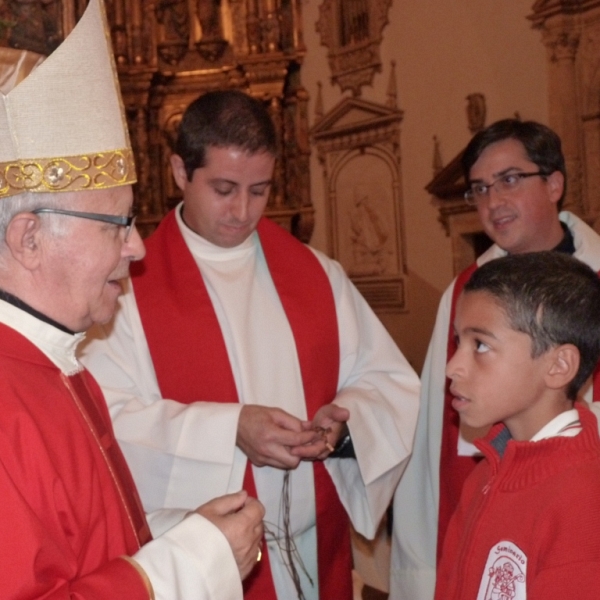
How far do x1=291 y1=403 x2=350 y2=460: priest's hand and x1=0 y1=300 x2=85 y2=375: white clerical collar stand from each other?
991 mm

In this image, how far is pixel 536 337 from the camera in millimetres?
2027

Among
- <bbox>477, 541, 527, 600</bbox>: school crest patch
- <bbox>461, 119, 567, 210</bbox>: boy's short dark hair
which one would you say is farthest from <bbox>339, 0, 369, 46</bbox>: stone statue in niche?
<bbox>477, 541, 527, 600</bbox>: school crest patch

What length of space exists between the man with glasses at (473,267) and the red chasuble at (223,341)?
0.35 meters

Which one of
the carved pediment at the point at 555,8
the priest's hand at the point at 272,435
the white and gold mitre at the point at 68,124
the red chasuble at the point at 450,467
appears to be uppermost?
the carved pediment at the point at 555,8

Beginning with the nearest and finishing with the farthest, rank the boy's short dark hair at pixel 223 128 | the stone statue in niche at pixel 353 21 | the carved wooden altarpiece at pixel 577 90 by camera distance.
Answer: the boy's short dark hair at pixel 223 128, the carved wooden altarpiece at pixel 577 90, the stone statue in niche at pixel 353 21

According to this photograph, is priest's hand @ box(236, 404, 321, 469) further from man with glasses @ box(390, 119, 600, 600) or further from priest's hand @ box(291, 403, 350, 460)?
man with glasses @ box(390, 119, 600, 600)

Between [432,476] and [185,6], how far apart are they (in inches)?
372

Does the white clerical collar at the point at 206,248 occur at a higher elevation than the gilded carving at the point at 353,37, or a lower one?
lower

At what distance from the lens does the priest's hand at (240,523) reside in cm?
172

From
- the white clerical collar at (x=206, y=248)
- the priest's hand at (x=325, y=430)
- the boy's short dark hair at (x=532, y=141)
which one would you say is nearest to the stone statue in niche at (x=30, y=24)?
the white clerical collar at (x=206, y=248)

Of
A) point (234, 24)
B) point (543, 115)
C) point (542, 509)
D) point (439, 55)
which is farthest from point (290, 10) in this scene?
point (542, 509)

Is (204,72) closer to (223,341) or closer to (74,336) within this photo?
(223,341)

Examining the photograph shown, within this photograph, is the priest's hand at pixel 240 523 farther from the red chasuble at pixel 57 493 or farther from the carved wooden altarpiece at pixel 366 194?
the carved wooden altarpiece at pixel 366 194

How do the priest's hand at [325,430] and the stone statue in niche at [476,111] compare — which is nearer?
the priest's hand at [325,430]
